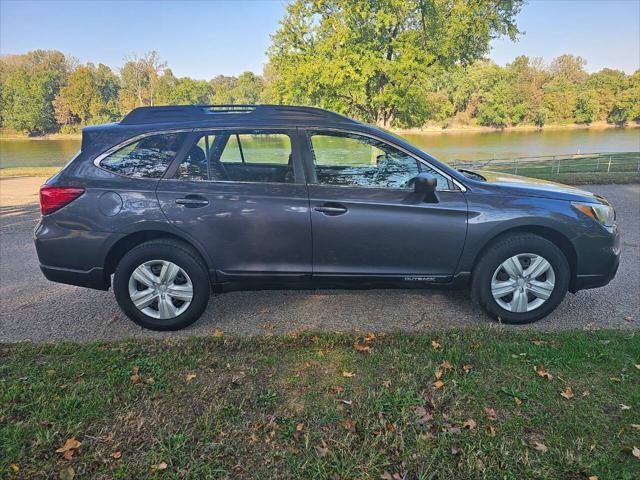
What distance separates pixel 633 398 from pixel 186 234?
3305 mm

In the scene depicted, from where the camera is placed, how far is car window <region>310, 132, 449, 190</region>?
3.65 metres

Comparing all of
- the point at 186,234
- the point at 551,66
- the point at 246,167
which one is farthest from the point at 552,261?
the point at 551,66

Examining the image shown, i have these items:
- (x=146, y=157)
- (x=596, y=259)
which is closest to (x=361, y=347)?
(x=596, y=259)

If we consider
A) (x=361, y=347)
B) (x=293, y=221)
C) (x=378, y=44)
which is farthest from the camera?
(x=378, y=44)

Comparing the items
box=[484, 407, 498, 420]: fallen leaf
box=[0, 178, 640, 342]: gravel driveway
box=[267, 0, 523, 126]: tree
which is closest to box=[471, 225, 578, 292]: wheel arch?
box=[0, 178, 640, 342]: gravel driveway

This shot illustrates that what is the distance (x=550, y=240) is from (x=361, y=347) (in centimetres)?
194

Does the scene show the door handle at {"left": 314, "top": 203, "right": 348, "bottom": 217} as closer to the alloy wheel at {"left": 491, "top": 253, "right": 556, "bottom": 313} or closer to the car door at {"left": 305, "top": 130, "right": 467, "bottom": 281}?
the car door at {"left": 305, "top": 130, "right": 467, "bottom": 281}

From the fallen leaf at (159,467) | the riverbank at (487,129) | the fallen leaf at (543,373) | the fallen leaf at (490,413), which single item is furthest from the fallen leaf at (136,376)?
the riverbank at (487,129)

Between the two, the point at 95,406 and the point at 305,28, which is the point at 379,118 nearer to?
the point at 305,28

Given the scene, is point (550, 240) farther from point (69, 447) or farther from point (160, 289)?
point (69, 447)

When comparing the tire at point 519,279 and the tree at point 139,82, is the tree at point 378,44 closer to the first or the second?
the tire at point 519,279

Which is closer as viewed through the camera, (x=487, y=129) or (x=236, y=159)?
(x=236, y=159)

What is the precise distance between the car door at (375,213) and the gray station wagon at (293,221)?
11 millimetres

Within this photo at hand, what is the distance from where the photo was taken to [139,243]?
367 cm
